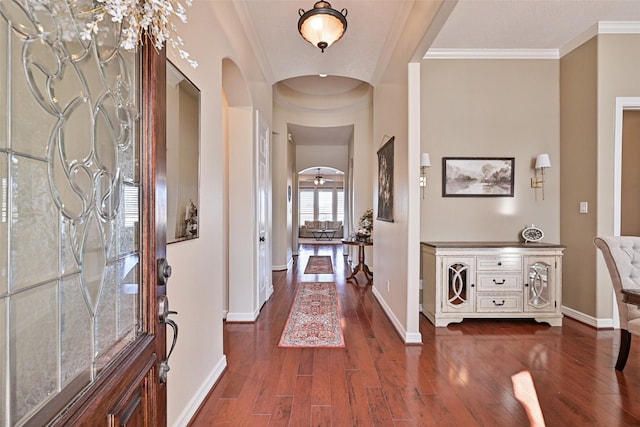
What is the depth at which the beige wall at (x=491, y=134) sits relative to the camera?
3.77m

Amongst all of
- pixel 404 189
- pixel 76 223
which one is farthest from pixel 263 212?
pixel 76 223

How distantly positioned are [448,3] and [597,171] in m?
2.66

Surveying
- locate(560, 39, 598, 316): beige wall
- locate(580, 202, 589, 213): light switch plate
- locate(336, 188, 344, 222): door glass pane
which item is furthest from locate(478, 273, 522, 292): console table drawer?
locate(336, 188, 344, 222): door glass pane

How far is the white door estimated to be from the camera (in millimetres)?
3697

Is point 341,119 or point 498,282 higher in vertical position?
point 341,119

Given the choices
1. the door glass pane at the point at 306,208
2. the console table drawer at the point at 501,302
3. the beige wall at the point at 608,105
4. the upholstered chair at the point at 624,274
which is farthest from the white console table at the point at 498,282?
the door glass pane at the point at 306,208

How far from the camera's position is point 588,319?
338 cm

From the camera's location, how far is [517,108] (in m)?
3.79

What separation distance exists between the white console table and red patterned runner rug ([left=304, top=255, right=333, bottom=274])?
3062 millimetres

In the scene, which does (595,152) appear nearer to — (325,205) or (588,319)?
(588,319)

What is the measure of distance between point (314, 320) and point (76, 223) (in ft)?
10.0

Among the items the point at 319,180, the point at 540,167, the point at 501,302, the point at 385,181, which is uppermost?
the point at 319,180

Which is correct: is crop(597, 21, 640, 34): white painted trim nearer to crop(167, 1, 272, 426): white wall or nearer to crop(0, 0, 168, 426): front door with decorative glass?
crop(167, 1, 272, 426): white wall

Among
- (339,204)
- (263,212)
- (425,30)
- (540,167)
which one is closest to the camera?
(425,30)
